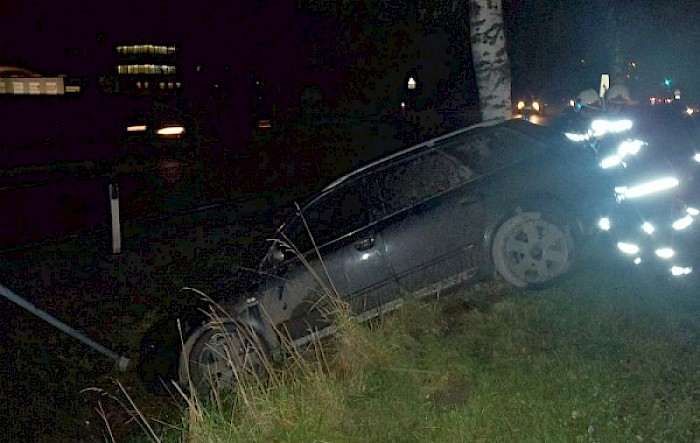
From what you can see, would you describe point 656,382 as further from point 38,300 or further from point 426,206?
point 38,300

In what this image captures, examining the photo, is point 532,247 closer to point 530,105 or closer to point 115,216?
point 115,216

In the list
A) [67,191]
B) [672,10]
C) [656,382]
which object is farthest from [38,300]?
[672,10]

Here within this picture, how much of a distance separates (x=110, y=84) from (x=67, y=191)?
21.9m

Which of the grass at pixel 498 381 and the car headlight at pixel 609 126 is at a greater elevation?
the car headlight at pixel 609 126

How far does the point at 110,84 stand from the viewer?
37406mm

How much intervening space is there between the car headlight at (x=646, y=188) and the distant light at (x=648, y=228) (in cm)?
23

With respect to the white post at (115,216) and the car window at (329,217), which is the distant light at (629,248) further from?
the white post at (115,216)

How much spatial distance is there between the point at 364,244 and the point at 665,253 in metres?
2.27

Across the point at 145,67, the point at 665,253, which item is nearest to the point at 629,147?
the point at 665,253

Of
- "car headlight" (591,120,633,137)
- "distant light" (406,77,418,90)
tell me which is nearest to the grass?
"car headlight" (591,120,633,137)

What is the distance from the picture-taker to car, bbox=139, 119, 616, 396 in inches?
255

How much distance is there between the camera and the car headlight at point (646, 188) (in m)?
6.52

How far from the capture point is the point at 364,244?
259 inches

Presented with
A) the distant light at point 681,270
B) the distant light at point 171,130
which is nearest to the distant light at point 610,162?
the distant light at point 681,270
